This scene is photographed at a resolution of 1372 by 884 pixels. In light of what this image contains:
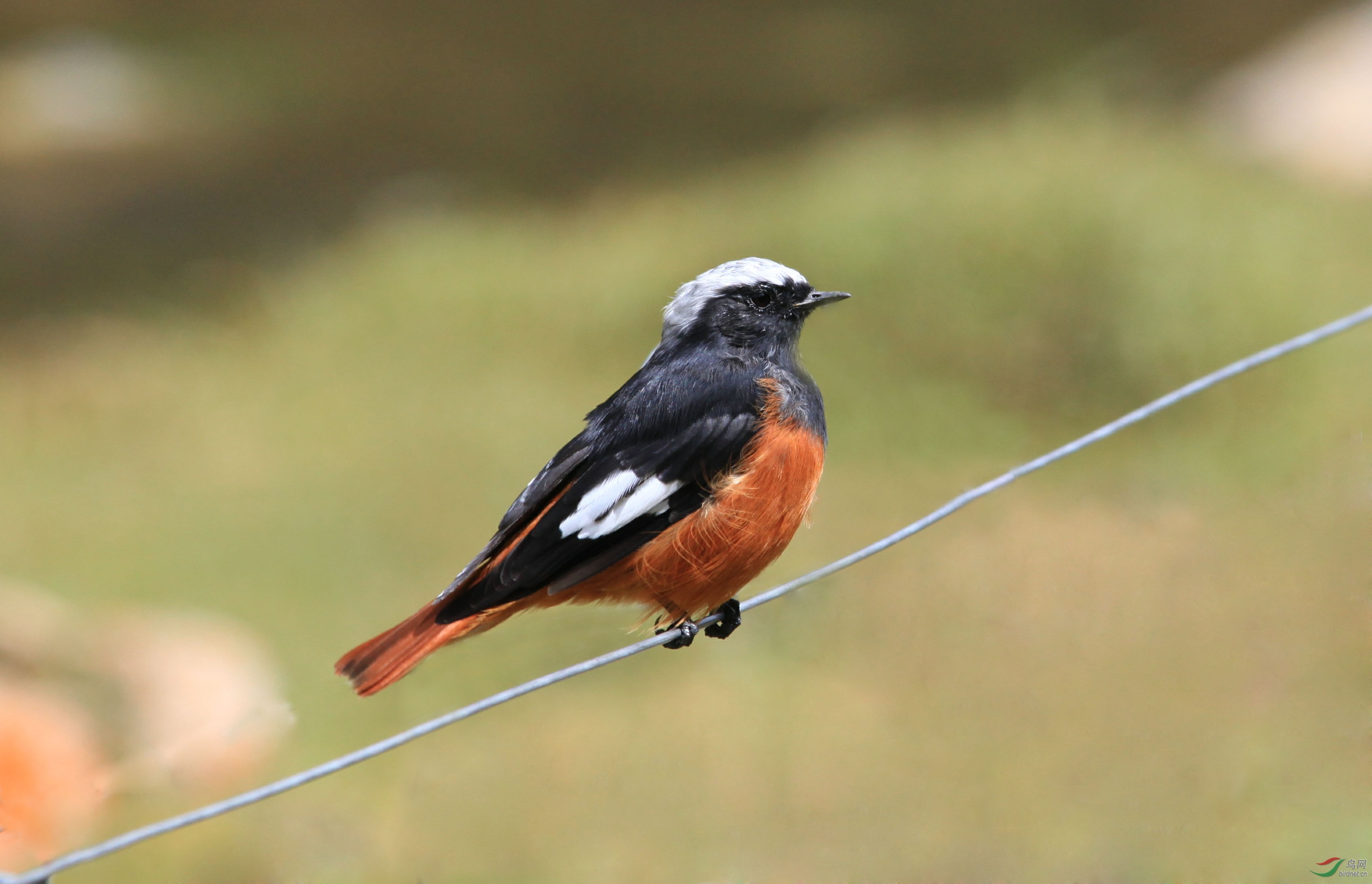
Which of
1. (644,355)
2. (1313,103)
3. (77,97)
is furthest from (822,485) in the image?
(77,97)

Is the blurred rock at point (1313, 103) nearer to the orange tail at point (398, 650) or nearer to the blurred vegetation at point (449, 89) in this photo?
the blurred vegetation at point (449, 89)

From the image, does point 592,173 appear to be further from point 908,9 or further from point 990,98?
point 908,9

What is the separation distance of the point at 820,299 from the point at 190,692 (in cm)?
279

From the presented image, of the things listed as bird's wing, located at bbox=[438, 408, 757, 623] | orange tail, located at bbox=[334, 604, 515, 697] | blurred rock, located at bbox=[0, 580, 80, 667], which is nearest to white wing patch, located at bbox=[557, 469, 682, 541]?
bird's wing, located at bbox=[438, 408, 757, 623]

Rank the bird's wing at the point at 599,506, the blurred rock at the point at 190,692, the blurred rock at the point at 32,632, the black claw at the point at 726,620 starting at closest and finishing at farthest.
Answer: the bird's wing at the point at 599,506 < the black claw at the point at 726,620 < the blurred rock at the point at 190,692 < the blurred rock at the point at 32,632

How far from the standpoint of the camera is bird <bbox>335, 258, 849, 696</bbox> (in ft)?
8.19

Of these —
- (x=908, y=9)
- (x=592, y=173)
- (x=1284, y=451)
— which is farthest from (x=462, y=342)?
(x=908, y=9)

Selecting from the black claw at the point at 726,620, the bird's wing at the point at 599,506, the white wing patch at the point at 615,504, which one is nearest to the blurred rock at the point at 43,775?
the bird's wing at the point at 599,506

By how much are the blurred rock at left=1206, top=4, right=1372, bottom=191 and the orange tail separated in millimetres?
8772

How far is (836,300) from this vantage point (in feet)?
9.46

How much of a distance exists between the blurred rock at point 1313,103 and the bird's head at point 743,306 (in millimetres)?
7868

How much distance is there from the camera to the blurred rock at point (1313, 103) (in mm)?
9562

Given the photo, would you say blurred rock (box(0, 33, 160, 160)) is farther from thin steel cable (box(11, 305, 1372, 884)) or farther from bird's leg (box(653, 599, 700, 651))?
thin steel cable (box(11, 305, 1372, 884))

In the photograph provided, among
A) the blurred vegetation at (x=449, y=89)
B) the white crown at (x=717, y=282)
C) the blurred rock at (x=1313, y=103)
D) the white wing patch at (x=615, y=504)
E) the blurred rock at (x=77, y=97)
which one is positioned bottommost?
the white wing patch at (x=615, y=504)
